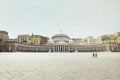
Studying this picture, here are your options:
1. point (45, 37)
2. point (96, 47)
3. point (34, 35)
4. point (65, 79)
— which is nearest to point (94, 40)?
point (96, 47)

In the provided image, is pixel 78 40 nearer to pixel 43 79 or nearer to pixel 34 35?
pixel 34 35

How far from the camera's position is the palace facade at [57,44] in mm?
113562

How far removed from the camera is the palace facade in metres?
114

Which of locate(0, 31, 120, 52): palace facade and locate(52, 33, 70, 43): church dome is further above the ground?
locate(52, 33, 70, 43): church dome

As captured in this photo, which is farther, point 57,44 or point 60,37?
point 60,37

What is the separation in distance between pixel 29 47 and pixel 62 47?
28597 mm

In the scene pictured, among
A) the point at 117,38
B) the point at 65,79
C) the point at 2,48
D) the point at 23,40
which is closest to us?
the point at 65,79

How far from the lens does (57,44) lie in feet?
453

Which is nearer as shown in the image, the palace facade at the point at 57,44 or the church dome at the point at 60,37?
the palace facade at the point at 57,44

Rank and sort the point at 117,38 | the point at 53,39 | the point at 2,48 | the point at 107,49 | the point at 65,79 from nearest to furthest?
the point at 65,79
the point at 2,48
the point at 107,49
the point at 117,38
the point at 53,39

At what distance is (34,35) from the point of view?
15288 cm

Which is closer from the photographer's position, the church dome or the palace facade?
the palace facade

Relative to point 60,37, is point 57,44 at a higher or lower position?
lower

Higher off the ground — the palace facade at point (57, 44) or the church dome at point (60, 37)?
the church dome at point (60, 37)
